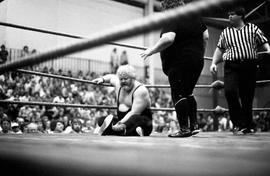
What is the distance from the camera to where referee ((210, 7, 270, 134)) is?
224cm

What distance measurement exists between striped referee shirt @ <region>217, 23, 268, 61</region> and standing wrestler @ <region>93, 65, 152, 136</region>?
0.67 meters

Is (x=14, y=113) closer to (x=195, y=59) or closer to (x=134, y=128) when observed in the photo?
(x=134, y=128)

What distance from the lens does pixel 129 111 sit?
7.89 ft

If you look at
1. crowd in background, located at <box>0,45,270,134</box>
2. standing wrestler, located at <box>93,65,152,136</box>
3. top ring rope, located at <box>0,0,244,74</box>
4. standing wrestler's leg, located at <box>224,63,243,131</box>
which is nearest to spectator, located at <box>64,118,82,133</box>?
crowd in background, located at <box>0,45,270,134</box>

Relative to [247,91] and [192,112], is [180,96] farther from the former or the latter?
[247,91]

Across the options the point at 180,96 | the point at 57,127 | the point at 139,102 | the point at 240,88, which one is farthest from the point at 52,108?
the point at 180,96

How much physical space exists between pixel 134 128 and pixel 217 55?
0.87 metres

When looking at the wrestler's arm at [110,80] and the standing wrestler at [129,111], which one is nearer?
the standing wrestler at [129,111]

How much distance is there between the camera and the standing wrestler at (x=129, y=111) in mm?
2101

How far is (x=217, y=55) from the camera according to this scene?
2441 millimetres

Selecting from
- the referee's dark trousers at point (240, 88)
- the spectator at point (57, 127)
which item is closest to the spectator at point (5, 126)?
the spectator at point (57, 127)

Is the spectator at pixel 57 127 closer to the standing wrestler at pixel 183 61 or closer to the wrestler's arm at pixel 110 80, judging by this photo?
the wrestler's arm at pixel 110 80

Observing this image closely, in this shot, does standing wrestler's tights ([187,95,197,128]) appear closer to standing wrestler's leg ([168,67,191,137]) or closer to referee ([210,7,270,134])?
standing wrestler's leg ([168,67,191,137])

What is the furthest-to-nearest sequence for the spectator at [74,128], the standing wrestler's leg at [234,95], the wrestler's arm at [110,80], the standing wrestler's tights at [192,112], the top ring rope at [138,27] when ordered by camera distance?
1. the spectator at [74,128]
2. the wrestler's arm at [110,80]
3. the standing wrestler's leg at [234,95]
4. the standing wrestler's tights at [192,112]
5. the top ring rope at [138,27]
